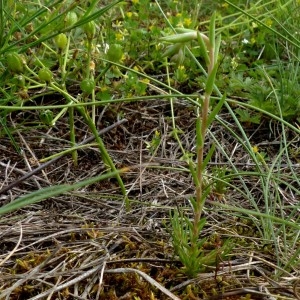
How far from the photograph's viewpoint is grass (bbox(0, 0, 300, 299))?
3.78 ft

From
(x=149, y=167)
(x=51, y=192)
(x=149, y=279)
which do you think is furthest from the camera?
(x=149, y=167)

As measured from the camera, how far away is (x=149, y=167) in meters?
1.66

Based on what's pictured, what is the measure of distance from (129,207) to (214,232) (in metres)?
0.24

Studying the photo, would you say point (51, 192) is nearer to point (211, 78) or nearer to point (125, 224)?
point (211, 78)

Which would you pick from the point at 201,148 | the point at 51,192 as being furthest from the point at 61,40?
the point at 51,192

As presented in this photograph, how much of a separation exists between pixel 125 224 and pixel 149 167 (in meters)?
0.30

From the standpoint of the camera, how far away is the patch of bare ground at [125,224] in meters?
1.16

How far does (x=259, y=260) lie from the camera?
1245 millimetres

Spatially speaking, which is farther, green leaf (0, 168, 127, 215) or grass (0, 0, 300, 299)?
grass (0, 0, 300, 299)

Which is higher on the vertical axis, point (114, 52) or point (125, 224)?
point (114, 52)

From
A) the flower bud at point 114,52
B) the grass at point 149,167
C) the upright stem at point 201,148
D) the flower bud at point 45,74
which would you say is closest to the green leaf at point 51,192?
the grass at point 149,167

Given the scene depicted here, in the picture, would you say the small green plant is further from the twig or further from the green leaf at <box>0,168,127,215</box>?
the green leaf at <box>0,168,127,215</box>

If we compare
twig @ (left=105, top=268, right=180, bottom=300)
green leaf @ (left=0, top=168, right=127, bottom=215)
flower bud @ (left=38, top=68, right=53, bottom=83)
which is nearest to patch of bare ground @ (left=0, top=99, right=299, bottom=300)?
twig @ (left=105, top=268, right=180, bottom=300)

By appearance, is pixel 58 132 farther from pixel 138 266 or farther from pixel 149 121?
pixel 138 266
